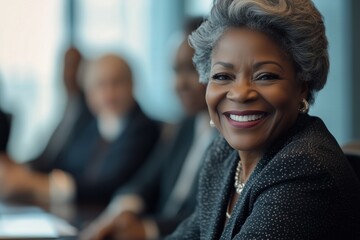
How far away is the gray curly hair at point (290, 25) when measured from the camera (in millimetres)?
1886

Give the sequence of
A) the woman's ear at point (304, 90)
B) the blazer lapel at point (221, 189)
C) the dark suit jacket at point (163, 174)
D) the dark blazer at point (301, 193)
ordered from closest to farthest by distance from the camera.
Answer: the dark blazer at point (301, 193), the woman's ear at point (304, 90), the blazer lapel at point (221, 189), the dark suit jacket at point (163, 174)

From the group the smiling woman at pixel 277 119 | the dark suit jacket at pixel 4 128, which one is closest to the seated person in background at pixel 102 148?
the dark suit jacket at pixel 4 128

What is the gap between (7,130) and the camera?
17.3ft

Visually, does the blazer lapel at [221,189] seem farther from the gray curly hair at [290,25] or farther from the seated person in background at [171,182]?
the seated person in background at [171,182]

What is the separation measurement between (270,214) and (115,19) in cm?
686

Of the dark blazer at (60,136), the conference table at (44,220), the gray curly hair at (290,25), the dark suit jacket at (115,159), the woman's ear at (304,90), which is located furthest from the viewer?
the dark blazer at (60,136)

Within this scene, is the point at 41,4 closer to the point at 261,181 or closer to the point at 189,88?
the point at 189,88

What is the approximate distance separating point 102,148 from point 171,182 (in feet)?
3.18

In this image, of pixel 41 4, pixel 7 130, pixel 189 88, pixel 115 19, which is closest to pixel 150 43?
pixel 115 19

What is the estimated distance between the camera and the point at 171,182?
3.75m

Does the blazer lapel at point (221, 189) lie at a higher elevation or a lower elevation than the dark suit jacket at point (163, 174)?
higher

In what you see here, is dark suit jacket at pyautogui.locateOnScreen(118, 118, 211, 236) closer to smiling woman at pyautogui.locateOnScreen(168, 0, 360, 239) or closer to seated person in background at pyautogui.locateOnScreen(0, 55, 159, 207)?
seated person in background at pyautogui.locateOnScreen(0, 55, 159, 207)

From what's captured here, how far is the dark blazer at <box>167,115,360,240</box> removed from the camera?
5.84 feet

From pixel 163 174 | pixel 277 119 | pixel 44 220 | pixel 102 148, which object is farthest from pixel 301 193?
pixel 102 148
